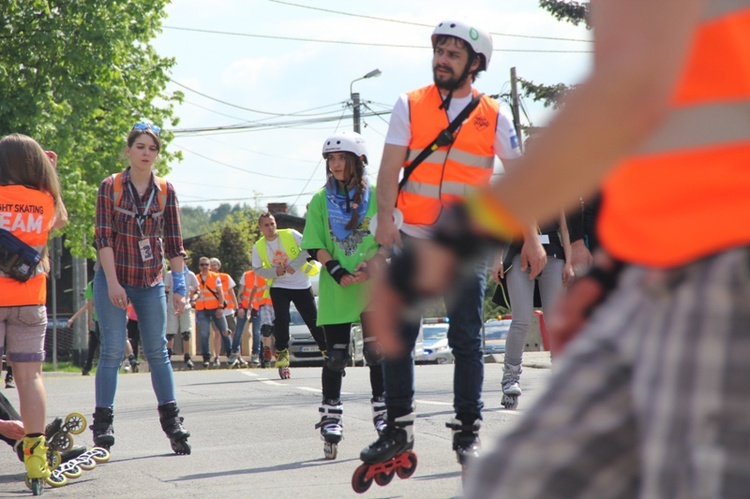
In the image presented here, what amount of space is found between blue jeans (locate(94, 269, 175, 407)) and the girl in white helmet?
1.03 meters

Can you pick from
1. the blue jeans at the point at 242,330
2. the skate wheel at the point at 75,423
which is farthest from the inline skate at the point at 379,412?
the blue jeans at the point at 242,330

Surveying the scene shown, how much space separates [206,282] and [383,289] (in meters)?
22.0

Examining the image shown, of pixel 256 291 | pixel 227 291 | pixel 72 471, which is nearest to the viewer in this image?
pixel 72 471

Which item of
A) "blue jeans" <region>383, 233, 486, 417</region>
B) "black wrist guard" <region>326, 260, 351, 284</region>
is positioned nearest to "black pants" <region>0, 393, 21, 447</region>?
"black wrist guard" <region>326, 260, 351, 284</region>

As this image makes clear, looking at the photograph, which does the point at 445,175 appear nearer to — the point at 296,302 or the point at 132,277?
the point at 132,277

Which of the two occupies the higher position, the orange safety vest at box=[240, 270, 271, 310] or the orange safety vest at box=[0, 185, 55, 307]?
the orange safety vest at box=[0, 185, 55, 307]

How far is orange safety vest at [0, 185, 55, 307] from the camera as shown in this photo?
6.06m

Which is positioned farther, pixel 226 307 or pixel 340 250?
pixel 226 307

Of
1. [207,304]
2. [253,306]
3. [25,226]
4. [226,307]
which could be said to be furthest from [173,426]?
[226,307]

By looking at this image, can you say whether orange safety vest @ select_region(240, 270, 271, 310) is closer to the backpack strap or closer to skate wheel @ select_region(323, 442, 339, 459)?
the backpack strap

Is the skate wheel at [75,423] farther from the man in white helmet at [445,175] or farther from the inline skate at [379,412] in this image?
the man in white helmet at [445,175]

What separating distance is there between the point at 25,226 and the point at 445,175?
236cm

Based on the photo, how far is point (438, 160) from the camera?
5.45 meters

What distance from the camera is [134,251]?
7.28m
